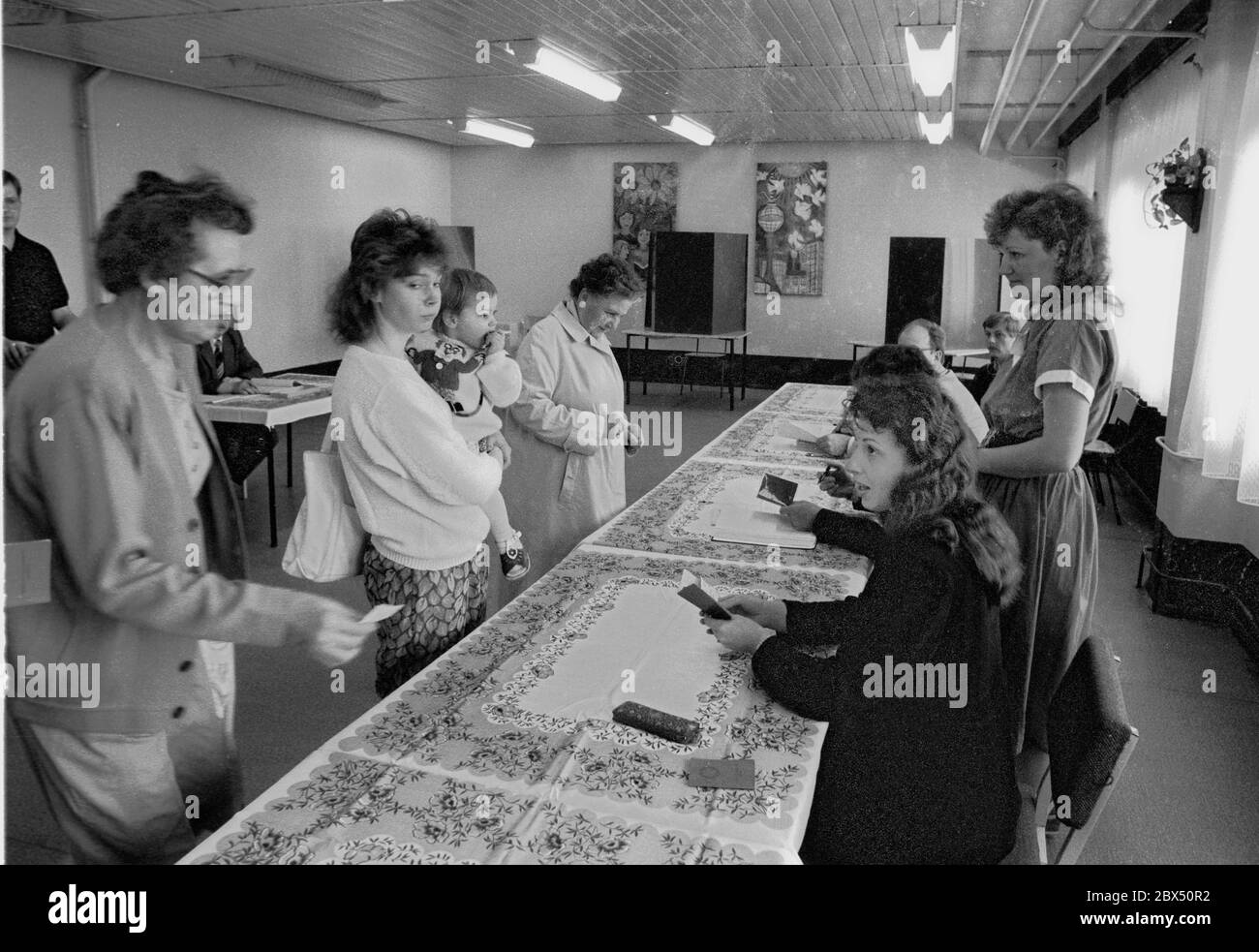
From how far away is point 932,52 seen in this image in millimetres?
4160

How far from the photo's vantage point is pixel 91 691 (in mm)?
1115

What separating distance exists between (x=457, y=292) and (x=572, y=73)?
3.43m

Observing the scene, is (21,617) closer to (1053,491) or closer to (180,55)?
(1053,491)

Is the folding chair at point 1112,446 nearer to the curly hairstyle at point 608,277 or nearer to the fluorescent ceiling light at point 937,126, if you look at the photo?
the fluorescent ceiling light at point 937,126

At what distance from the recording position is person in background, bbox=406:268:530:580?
7.80 ft

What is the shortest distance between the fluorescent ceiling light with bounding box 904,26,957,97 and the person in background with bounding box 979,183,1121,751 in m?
2.41

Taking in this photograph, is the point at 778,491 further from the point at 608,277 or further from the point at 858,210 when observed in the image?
the point at 858,210

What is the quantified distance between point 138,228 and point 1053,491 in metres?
1.83

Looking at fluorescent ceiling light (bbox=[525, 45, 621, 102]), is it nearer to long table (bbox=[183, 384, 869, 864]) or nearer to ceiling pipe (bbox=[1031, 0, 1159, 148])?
ceiling pipe (bbox=[1031, 0, 1159, 148])

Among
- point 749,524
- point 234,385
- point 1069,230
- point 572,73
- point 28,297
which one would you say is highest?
point 572,73

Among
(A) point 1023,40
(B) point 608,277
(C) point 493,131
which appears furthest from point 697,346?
(B) point 608,277

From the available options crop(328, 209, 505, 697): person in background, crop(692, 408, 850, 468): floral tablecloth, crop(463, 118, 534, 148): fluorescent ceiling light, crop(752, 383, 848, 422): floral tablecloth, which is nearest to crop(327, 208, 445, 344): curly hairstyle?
crop(328, 209, 505, 697): person in background
